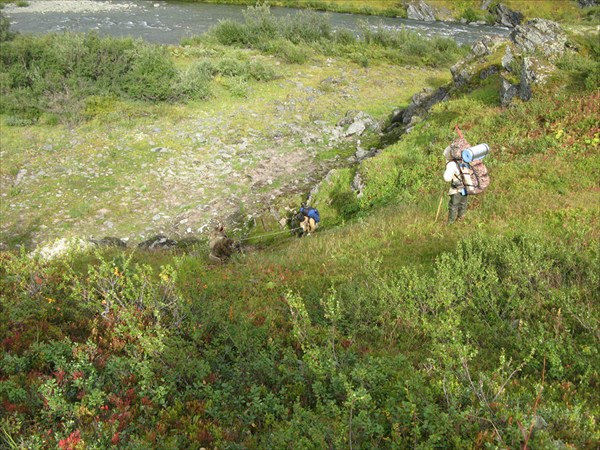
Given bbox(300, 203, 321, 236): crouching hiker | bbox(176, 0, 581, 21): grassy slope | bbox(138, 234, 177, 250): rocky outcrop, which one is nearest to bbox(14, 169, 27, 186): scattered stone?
bbox(138, 234, 177, 250): rocky outcrop

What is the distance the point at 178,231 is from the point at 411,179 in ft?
26.8

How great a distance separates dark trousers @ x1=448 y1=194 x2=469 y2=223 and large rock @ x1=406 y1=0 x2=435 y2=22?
5781 centimetres

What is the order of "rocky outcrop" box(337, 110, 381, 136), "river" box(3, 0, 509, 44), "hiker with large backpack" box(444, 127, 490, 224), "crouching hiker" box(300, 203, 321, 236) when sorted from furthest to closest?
"river" box(3, 0, 509, 44), "rocky outcrop" box(337, 110, 381, 136), "crouching hiker" box(300, 203, 321, 236), "hiker with large backpack" box(444, 127, 490, 224)

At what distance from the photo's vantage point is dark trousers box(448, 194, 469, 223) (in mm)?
9859

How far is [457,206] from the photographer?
32.8ft

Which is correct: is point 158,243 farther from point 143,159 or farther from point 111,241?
point 143,159

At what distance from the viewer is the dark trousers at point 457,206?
9859 mm

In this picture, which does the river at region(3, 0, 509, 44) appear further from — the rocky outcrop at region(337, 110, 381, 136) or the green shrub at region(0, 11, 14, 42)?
the rocky outcrop at region(337, 110, 381, 136)

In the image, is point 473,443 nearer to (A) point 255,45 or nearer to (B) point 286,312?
(B) point 286,312

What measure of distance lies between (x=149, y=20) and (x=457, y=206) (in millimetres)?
43370

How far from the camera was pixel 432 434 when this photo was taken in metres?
3.85

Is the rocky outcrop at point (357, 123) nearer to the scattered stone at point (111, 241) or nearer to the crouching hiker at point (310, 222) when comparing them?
the crouching hiker at point (310, 222)

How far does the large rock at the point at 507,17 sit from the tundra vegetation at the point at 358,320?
5130 cm

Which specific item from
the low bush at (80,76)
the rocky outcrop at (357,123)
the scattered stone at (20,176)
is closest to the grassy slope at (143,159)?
the scattered stone at (20,176)
